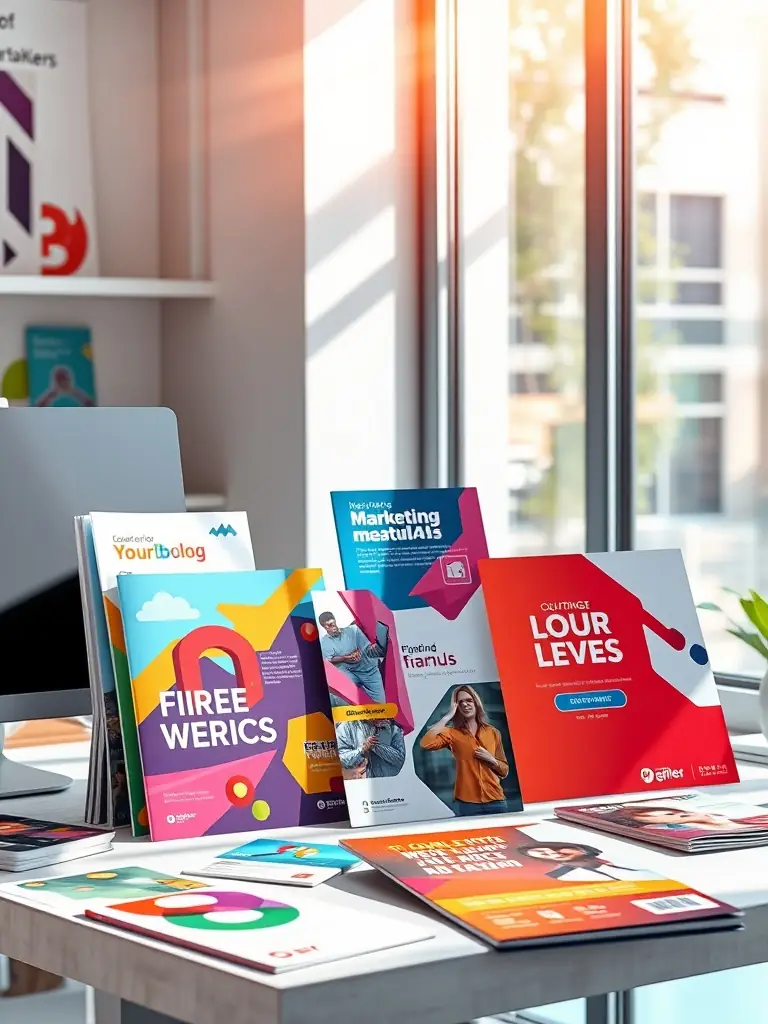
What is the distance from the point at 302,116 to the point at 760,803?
1.81 meters

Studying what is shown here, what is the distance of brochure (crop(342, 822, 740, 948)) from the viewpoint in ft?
3.76

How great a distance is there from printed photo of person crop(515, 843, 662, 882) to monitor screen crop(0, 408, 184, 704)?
633mm

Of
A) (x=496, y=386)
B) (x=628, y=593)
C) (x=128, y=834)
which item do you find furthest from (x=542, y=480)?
(x=128, y=834)

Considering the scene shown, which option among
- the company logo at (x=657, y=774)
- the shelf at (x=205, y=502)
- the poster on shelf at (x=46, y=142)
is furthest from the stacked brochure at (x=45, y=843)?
the poster on shelf at (x=46, y=142)

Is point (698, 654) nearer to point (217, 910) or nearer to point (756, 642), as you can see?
point (756, 642)

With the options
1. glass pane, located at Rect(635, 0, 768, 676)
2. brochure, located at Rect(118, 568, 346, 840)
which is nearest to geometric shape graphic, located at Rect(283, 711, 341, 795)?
brochure, located at Rect(118, 568, 346, 840)

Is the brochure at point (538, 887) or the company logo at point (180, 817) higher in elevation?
the company logo at point (180, 817)

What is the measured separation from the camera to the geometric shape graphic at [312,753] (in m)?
1.54

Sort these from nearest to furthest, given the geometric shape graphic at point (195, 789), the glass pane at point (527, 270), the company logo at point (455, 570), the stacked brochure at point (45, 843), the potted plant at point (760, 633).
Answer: the stacked brochure at point (45, 843), the geometric shape graphic at point (195, 789), the company logo at point (455, 570), the potted plant at point (760, 633), the glass pane at point (527, 270)

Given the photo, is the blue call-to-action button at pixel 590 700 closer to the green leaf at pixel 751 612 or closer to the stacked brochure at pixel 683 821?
the stacked brochure at pixel 683 821

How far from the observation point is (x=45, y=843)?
138 centimetres

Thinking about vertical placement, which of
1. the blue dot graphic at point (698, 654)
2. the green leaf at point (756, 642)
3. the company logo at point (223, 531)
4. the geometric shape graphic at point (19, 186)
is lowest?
the green leaf at point (756, 642)

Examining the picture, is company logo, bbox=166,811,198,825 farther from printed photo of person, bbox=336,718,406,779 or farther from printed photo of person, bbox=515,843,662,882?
printed photo of person, bbox=515,843,662,882

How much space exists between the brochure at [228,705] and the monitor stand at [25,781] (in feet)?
0.97
